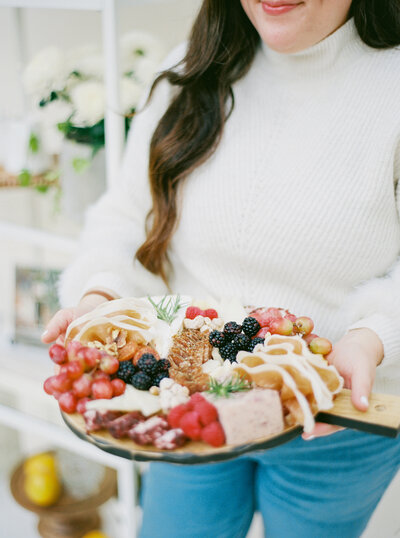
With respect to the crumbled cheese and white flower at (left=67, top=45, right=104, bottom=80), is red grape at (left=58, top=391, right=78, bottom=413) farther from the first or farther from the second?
white flower at (left=67, top=45, right=104, bottom=80)

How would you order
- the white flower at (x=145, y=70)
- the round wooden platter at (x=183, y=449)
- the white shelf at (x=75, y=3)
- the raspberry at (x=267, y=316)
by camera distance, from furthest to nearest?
1. the white flower at (x=145, y=70)
2. the white shelf at (x=75, y=3)
3. the raspberry at (x=267, y=316)
4. the round wooden platter at (x=183, y=449)

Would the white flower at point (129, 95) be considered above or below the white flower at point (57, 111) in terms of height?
above

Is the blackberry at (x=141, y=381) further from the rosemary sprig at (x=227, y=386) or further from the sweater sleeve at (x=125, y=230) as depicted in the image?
the sweater sleeve at (x=125, y=230)

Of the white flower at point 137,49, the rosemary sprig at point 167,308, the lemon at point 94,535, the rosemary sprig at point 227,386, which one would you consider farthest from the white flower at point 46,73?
the lemon at point 94,535

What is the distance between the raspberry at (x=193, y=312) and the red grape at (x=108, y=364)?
6.5 inches

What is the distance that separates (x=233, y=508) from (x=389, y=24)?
0.86m

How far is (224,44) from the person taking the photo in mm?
957

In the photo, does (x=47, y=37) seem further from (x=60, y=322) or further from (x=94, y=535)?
(x=94, y=535)

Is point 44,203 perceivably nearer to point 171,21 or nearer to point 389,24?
point 171,21

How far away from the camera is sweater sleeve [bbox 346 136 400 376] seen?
0.82m

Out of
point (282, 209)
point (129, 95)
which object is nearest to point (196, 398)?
point (282, 209)

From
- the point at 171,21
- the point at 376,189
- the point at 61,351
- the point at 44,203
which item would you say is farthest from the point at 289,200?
the point at 44,203

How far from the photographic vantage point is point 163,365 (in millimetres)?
733

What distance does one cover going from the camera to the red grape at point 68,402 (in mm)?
670
